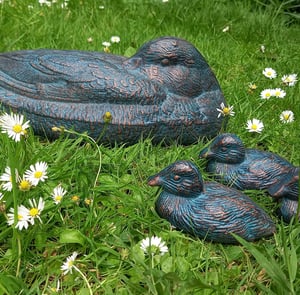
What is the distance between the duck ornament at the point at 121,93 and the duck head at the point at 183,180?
0.53 meters

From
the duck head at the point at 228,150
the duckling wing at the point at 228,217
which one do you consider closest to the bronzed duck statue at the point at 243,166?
the duck head at the point at 228,150

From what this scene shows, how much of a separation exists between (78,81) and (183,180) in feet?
2.77

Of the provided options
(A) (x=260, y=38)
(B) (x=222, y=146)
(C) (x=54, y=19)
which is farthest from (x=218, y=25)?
(B) (x=222, y=146)

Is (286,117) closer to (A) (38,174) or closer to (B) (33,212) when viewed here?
(A) (38,174)

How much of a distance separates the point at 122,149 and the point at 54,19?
2315mm

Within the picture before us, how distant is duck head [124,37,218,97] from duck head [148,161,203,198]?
26.4 inches

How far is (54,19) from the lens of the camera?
459 centimetres

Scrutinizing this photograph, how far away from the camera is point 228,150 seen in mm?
2441

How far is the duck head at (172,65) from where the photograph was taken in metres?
2.72

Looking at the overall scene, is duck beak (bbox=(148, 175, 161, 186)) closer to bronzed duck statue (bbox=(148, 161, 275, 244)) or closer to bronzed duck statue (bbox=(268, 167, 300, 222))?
bronzed duck statue (bbox=(148, 161, 275, 244))

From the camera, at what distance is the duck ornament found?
2.63 meters

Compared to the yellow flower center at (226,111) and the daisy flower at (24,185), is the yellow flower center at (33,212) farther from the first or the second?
the yellow flower center at (226,111)

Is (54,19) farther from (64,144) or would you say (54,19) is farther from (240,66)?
(64,144)

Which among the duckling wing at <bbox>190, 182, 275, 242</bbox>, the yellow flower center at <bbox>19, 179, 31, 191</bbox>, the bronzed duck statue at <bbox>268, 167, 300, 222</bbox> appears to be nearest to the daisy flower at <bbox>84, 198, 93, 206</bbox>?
the yellow flower center at <bbox>19, 179, 31, 191</bbox>
